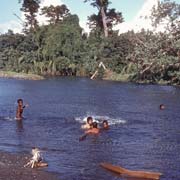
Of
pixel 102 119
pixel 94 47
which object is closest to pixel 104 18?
pixel 94 47

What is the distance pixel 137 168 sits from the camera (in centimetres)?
1833

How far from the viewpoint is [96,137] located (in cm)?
2453

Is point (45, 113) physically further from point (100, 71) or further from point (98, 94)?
point (100, 71)

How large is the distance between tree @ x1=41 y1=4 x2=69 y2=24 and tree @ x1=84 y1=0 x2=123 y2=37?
902 centimetres

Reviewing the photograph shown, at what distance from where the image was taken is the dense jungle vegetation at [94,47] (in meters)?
61.3

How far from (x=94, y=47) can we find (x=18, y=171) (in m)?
64.3

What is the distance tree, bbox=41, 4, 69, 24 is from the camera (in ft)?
322

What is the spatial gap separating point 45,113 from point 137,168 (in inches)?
628

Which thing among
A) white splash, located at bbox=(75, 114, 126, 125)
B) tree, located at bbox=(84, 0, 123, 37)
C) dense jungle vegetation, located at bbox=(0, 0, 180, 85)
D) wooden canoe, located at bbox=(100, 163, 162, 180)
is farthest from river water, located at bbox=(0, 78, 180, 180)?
tree, located at bbox=(84, 0, 123, 37)

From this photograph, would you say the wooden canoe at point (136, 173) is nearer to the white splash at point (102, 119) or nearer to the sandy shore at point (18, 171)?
the sandy shore at point (18, 171)

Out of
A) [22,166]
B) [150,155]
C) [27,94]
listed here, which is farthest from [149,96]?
[22,166]

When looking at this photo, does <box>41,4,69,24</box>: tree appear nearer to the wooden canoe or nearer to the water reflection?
the water reflection

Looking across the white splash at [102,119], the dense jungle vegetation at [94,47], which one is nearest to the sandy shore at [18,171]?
the white splash at [102,119]

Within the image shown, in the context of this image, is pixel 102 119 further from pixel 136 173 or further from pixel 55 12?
pixel 55 12
